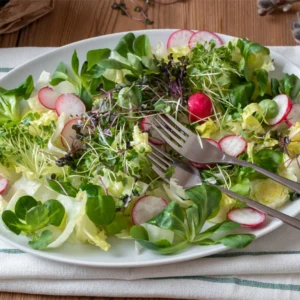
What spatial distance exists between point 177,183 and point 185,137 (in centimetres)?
15

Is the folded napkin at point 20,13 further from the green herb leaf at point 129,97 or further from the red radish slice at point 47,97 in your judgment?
the green herb leaf at point 129,97

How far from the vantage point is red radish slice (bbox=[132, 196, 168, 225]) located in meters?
1.76

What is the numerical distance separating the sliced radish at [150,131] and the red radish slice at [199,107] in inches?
4.9

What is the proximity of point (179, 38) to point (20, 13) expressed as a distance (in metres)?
0.69

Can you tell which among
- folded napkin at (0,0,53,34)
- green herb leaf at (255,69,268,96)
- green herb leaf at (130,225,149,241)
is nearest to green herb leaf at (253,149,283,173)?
green herb leaf at (255,69,268,96)

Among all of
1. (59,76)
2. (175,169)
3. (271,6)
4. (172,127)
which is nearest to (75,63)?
(59,76)

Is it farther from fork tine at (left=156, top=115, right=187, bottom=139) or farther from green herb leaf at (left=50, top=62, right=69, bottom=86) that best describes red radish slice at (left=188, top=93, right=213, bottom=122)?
green herb leaf at (left=50, top=62, right=69, bottom=86)

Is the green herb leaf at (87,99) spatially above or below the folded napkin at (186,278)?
above

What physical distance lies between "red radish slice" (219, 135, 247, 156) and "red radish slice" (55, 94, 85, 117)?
45cm

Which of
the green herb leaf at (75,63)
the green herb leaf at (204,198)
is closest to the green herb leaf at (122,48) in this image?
the green herb leaf at (75,63)

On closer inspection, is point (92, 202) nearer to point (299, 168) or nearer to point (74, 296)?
point (74, 296)

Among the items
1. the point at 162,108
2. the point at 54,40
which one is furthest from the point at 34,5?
the point at 162,108

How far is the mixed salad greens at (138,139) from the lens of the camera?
5.69 ft

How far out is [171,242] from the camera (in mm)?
1744
